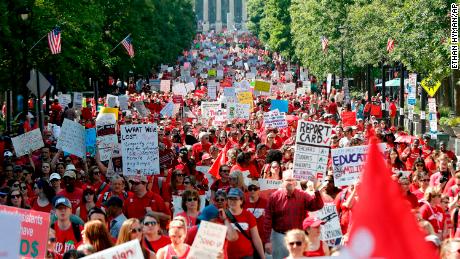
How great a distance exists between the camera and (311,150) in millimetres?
14430

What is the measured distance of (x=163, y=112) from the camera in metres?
34.5

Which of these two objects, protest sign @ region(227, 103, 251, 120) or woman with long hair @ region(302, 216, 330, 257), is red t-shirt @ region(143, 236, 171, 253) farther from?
protest sign @ region(227, 103, 251, 120)

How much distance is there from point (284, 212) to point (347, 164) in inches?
78.0

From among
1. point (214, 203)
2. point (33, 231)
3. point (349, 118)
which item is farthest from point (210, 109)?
point (33, 231)

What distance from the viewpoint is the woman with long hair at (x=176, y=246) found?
351 inches

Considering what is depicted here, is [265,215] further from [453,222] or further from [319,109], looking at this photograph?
[319,109]

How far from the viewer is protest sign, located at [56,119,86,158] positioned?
18516 millimetres

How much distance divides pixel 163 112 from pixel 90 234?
83.7ft

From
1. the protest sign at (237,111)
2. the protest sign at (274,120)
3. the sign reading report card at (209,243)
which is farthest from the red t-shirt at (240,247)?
the protest sign at (237,111)

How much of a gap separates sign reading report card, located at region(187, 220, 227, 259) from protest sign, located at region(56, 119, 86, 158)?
33.1 feet

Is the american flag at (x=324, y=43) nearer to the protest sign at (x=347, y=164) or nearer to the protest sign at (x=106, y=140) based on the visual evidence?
the protest sign at (x=106, y=140)

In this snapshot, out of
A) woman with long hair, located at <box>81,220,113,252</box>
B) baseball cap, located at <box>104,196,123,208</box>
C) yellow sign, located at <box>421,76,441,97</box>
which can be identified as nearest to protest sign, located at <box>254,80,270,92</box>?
yellow sign, located at <box>421,76,441,97</box>

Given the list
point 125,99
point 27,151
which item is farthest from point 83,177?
point 125,99

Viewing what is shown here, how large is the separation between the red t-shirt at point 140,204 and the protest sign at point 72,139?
610cm
